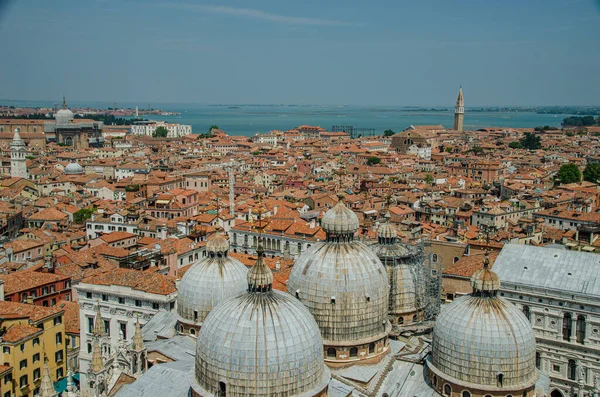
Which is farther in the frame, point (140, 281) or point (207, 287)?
point (140, 281)

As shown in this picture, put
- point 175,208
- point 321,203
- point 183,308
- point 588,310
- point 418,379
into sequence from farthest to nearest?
point 321,203, point 175,208, point 588,310, point 183,308, point 418,379

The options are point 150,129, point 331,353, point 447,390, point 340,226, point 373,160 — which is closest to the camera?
point 447,390

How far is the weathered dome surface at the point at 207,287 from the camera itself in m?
18.0

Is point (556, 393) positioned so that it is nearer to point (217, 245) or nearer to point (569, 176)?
point (217, 245)

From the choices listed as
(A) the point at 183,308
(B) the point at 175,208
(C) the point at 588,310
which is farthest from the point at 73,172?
(C) the point at 588,310

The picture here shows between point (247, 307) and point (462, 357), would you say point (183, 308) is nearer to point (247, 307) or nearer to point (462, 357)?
point (247, 307)

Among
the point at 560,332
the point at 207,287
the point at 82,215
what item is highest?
the point at 207,287

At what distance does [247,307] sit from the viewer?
518 inches

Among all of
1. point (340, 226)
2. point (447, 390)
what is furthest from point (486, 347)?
point (340, 226)

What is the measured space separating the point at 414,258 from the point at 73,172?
62144mm

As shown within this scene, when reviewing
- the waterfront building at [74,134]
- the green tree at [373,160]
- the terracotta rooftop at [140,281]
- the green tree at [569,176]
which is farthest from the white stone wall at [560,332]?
the waterfront building at [74,134]

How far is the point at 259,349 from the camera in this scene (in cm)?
1252

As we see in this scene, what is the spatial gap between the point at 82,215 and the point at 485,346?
3825 centimetres

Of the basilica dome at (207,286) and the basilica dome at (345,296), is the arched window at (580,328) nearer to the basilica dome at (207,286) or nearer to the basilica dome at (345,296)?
the basilica dome at (345,296)
